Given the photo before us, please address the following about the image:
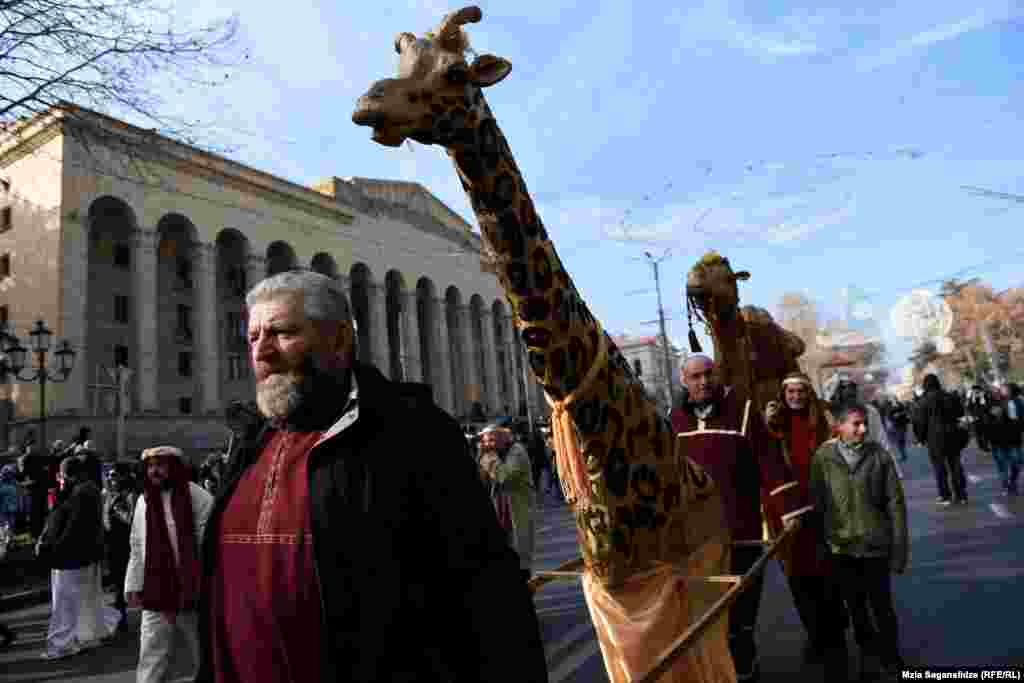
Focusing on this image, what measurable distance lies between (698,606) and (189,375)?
1426 inches

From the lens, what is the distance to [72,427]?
2481cm

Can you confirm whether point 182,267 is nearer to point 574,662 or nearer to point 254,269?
point 254,269

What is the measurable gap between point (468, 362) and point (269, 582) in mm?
50245

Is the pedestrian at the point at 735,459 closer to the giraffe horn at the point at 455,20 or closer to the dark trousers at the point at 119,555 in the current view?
the giraffe horn at the point at 455,20

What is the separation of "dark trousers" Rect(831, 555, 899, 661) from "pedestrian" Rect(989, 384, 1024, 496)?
8.95 metres

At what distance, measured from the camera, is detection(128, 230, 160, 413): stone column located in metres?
28.2

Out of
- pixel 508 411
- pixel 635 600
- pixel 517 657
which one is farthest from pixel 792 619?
pixel 508 411

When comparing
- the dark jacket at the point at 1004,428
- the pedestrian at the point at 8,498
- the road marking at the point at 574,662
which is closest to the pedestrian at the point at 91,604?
the road marking at the point at 574,662

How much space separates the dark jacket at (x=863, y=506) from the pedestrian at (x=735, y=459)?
0.55 metres

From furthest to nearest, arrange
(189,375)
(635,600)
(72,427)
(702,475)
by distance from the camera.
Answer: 1. (189,375)
2. (72,427)
3. (702,475)
4. (635,600)

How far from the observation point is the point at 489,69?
2.76 meters

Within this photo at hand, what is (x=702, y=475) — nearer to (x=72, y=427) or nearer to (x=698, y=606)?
(x=698, y=606)

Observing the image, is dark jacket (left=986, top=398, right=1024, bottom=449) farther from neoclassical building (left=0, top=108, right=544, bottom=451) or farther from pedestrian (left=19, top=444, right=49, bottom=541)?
pedestrian (left=19, top=444, right=49, bottom=541)

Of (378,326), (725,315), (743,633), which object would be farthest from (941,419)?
(378,326)
